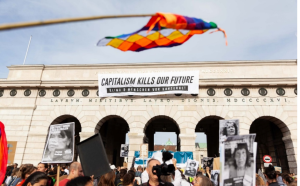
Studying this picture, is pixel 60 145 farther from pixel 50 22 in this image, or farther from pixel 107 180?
pixel 50 22

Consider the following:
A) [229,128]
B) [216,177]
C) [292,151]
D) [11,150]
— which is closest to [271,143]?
[292,151]

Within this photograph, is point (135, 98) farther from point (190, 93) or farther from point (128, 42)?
point (128, 42)

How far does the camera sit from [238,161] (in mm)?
4051

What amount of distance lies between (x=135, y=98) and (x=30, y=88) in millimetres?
11615

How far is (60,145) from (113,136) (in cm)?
2457

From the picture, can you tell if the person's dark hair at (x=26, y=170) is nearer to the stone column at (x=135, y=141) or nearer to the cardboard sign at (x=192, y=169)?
the cardboard sign at (x=192, y=169)

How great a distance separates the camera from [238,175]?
13.1 feet

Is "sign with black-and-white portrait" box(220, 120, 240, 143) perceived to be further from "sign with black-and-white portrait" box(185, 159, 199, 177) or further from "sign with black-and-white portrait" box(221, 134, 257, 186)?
"sign with black-and-white portrait" box(221, 134, 257, 186)

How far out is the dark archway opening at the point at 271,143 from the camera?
71.1 feet

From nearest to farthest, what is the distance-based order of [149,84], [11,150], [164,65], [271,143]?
[11,150]
[149,84]
[164,65]
[271,143]

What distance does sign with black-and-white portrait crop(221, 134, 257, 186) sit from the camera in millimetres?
3959

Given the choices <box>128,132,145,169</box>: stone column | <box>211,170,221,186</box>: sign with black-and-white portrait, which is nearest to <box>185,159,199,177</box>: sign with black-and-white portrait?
<box>211,170,221,186</box>: sign with black-and-white portrait

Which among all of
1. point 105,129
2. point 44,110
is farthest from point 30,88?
point 105,129

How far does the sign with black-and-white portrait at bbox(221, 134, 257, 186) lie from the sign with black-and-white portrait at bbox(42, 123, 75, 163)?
4534 millimetres
